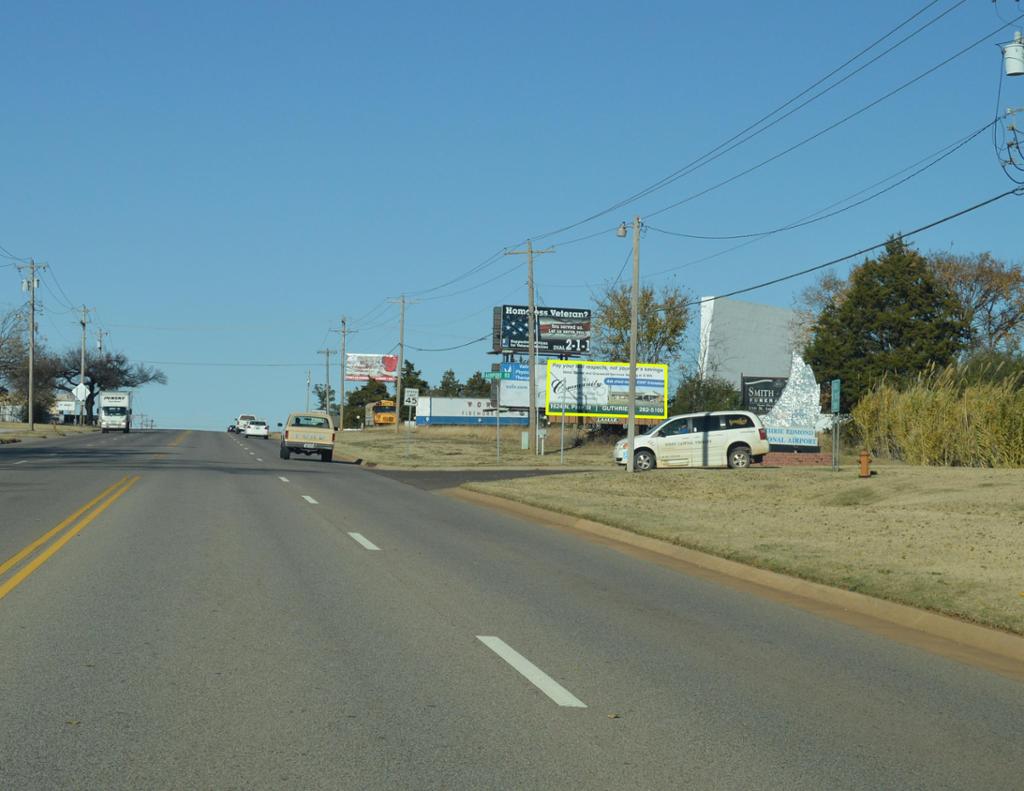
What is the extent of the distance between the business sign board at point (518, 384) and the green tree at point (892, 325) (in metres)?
18.9

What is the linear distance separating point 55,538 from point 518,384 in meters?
65.4

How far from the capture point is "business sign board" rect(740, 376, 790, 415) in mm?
51844

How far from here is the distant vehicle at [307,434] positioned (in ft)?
159

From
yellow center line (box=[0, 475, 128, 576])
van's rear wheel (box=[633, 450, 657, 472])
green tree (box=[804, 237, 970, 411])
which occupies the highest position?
green tree (box=[804, 237, 970, 411])

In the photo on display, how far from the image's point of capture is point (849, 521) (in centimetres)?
1898

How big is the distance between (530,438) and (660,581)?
4316 centimetres

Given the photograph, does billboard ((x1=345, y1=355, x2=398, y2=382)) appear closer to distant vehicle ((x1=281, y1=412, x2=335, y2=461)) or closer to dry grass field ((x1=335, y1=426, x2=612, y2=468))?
dry grass field ((x1=335, y1=426, x2=612, y2=468))

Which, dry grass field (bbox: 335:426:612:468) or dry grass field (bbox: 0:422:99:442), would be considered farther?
dry grass field (bbox: 0:422:99:442)

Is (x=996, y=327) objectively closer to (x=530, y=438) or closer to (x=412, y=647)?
(x=530, y=438)

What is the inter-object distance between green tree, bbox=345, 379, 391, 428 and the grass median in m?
122

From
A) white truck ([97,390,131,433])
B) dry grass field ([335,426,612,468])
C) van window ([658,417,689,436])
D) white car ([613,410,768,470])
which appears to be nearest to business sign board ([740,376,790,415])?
dry grass field ([335,426,612,468])

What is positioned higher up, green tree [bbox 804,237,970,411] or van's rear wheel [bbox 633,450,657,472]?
green tree [bbox 804,237,970,411]

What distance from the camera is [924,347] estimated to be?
62531 mm

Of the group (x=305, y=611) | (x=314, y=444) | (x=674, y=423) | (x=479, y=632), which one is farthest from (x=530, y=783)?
(x=314, y=444)
